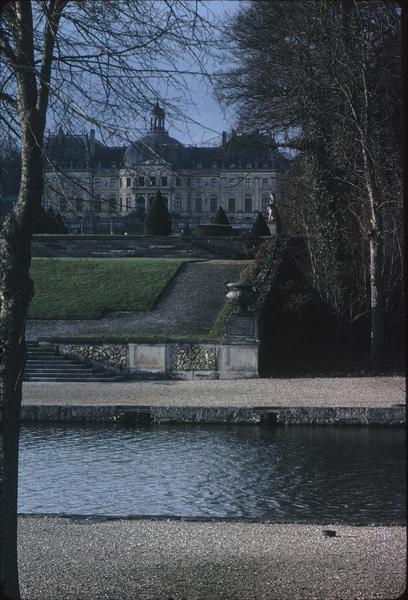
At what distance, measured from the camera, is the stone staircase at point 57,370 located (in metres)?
19.9

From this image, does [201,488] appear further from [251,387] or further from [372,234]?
[372,234]

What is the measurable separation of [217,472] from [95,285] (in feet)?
55.0

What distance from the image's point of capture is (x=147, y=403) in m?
16.0

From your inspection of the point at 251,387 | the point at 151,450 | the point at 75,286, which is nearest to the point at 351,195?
the point at 251,387

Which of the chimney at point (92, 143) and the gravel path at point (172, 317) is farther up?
the chimney at point (92, 143)

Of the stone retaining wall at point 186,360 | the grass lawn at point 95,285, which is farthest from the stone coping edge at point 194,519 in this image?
the grass lawn at point 95,285

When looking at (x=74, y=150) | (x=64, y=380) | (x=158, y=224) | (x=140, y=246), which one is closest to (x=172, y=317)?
(x=64, y=380)

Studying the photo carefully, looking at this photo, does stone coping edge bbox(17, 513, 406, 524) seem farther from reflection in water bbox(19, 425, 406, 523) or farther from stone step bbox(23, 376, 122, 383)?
stone step bbox(23, 376, 122, 383)

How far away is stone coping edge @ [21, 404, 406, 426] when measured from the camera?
14.8m

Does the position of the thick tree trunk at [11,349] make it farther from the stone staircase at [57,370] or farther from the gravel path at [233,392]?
the stone staircase at [57,370]

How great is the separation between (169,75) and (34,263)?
25.7 metres

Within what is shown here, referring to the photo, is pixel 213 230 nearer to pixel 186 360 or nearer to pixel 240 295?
pixel 240 295

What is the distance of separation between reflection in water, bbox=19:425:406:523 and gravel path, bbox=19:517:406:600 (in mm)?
1122

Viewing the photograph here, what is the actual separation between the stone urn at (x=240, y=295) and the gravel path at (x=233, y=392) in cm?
192
